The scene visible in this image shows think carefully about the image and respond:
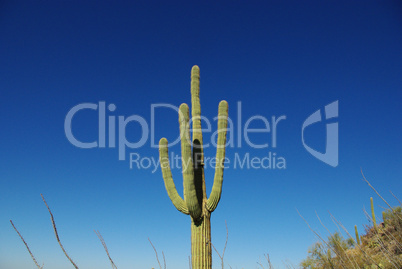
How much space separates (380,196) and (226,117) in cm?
552

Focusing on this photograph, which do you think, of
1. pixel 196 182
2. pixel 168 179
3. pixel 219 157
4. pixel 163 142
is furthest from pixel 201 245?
pixel 163 142

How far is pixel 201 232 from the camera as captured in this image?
23.7 ft

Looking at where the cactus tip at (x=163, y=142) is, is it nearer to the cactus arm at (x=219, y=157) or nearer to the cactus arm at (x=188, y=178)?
the cactus arm at (x=188, y=178)

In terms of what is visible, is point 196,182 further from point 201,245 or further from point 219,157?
point 201,245

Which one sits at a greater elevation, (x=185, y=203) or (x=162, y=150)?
(x=162, y=150)

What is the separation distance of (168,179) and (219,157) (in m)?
1.38

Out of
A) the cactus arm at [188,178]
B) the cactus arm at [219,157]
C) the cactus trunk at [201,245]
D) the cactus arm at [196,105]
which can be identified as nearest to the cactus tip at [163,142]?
the cactus arm at [188,178]

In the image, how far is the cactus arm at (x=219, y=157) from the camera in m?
7.57

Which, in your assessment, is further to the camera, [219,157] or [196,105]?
[196,105]

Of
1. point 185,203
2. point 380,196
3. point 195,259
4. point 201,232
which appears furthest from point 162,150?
point 380,196

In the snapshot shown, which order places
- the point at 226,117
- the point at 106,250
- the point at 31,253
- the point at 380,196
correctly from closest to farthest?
1. the point at 31,253
2. the point at 106,250
3. the point at 380,196
4. the point at 226,117

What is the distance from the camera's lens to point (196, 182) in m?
7.77

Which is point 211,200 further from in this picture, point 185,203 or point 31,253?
point 31,253

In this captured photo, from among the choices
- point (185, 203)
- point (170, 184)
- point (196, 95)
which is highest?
point (196, 95)
